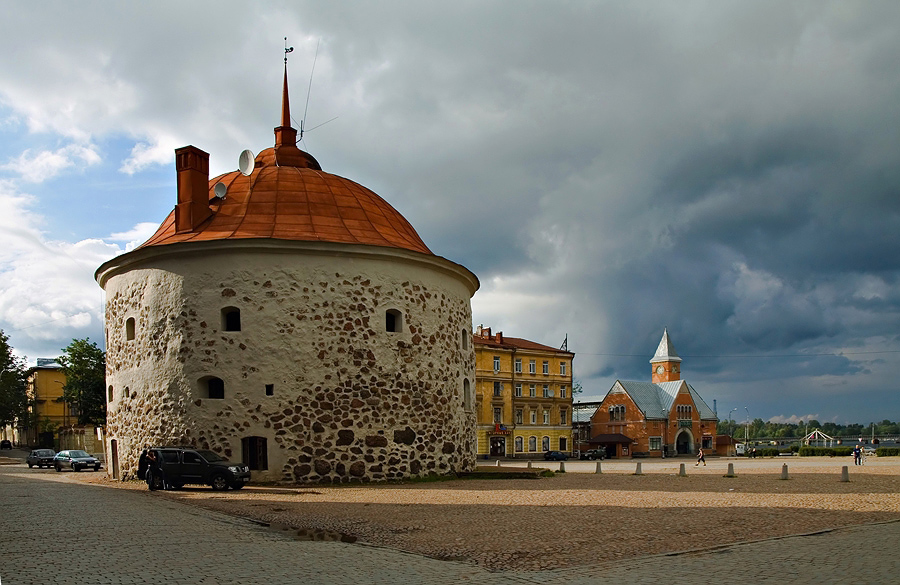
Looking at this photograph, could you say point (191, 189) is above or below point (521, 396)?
above

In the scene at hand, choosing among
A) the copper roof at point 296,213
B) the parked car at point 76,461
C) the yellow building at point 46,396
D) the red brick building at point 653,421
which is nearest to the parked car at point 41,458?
the parked car at point 76,461

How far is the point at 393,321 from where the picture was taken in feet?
85.3

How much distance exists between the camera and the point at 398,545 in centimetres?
1145

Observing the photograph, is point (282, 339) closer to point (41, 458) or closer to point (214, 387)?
point (214, 387)

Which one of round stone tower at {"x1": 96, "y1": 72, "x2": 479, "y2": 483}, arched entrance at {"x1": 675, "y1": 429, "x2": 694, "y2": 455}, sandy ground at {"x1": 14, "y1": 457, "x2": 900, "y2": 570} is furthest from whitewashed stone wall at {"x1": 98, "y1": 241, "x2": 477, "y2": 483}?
arched entrance at {"x1": 675, "y1": 429, "x2": 694, "y2": 455}

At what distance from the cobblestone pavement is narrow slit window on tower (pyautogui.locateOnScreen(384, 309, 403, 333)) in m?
12.4

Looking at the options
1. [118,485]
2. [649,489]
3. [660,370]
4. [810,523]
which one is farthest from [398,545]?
[660,370]

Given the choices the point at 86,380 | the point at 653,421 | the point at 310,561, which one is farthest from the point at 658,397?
the point at 310,561

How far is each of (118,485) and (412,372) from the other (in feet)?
34.6

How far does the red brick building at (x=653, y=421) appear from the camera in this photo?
79.4 metres

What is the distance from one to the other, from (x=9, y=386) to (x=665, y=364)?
7084cm

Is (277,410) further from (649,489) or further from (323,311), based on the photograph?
(649,489)

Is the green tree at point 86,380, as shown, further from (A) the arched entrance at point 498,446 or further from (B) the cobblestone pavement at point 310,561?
(B) the cobblestone pavement at point 310,561

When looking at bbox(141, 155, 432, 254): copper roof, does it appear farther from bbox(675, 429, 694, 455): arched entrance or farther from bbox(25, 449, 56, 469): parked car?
bbox(675, 429, 694, 455): arched entrance
